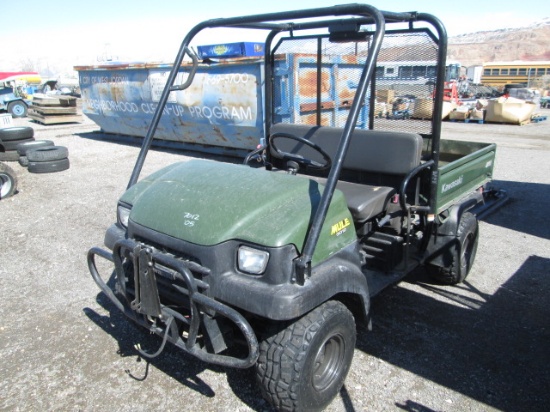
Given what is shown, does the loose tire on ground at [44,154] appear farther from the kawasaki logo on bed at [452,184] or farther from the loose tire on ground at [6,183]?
the kawasaki logo on bed at [452,184]

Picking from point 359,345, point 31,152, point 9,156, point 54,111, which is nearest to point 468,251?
point 359,345

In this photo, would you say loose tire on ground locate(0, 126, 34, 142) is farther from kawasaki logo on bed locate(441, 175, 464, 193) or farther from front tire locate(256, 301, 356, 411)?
front tire locate(256, 301, 356, 411)

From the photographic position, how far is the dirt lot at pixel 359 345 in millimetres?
2707

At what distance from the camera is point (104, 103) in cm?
1228

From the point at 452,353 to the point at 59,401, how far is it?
2.48 m

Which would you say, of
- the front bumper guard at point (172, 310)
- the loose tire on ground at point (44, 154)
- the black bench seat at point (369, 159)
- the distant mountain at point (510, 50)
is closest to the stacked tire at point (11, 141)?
the loose tire on ground at point (44, 154)

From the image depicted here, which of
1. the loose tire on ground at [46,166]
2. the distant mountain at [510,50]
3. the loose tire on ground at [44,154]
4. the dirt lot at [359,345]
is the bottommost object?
the dirt lot at [359,345]

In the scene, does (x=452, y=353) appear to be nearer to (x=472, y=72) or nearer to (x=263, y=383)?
(x=263, y=383)

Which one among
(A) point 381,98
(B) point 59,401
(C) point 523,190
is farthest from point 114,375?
(C) point 523,190

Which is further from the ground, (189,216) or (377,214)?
(189,216)

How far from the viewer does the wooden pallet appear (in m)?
16.7

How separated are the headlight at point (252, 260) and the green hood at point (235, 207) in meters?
0.06

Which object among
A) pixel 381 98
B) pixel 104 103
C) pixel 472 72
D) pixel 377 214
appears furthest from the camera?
pixel 472 72

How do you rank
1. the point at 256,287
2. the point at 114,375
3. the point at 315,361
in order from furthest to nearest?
1. the point at 114,375
2. the point at 315,361
3. the point at 256,287
